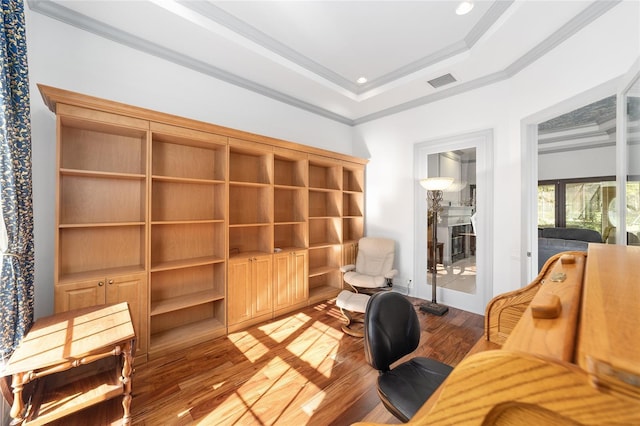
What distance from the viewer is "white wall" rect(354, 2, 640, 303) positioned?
1.95 meters

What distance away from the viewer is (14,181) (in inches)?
64.4

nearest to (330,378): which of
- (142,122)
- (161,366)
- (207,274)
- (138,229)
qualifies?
(161,366)

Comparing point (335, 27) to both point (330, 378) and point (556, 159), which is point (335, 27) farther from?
point (556, 159)

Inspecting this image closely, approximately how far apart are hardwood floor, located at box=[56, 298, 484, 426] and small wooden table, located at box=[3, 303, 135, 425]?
286 millimetres

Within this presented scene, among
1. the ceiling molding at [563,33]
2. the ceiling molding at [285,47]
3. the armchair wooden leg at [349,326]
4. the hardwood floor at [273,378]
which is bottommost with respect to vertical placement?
the hardwood floor at [273,378]

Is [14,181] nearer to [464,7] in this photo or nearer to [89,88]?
[89,88]

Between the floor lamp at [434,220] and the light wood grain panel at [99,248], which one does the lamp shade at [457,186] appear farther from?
the light wood grain panel at [99,248]

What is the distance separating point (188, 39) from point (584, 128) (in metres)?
7.26

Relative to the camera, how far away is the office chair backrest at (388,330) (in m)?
1.46

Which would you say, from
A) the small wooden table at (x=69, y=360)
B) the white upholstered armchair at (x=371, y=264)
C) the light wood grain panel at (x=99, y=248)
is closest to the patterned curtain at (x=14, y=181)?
the small wooden table at (x=69, y=360)

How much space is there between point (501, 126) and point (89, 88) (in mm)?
4567

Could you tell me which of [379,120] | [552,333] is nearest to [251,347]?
[552,333]

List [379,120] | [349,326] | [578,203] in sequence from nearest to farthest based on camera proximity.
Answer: [349,326] → [379,120] → [578,203]

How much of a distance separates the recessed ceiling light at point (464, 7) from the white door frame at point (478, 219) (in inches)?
59.5
